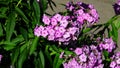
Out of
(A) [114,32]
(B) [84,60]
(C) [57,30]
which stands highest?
(C) [57,30]

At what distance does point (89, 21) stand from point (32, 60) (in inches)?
19.1

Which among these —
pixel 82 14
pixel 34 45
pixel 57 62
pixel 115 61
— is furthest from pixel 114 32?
pixel 34 45

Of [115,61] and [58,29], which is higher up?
[58,29]

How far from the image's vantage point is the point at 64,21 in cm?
236

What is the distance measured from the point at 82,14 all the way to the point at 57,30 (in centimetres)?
38

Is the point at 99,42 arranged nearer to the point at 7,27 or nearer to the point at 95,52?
the point at 95,52

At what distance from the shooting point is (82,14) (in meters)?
2.64

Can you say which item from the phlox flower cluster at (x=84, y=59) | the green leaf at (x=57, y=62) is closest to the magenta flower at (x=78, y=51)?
the phlox flower cluster at (x=84, y=59)

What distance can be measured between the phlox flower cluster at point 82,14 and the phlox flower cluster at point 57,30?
0.15 m

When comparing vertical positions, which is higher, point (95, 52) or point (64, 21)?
point (64, 21)

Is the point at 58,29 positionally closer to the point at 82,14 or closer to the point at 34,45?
the point at 34,45

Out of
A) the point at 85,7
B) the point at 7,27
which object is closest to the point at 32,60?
the point at 7,27

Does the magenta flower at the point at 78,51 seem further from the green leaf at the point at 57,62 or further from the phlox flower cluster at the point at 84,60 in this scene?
the green leaf at the point at 57,62

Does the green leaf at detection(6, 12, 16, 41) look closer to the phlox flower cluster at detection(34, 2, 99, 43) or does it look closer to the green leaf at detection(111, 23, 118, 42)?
the phlox flower cluster at detection(34, 2, 99, 43)
